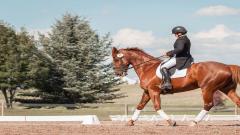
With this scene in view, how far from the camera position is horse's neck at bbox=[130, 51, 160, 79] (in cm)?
1544

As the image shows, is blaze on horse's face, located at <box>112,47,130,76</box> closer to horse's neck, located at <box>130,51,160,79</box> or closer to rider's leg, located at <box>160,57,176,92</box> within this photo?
horse's neck, located at <box>130,51,160,79</box>

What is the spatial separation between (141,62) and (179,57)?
1523 millimetres

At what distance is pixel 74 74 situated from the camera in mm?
45531

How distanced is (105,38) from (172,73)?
108 feet

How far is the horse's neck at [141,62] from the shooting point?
15438 millimetres

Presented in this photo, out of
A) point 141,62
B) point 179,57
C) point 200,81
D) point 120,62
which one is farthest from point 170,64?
point 120,62

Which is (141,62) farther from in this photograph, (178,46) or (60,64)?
(60,64)

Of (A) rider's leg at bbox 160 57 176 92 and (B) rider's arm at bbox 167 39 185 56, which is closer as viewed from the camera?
(B) rider's arm at bbox 167 39 185 56

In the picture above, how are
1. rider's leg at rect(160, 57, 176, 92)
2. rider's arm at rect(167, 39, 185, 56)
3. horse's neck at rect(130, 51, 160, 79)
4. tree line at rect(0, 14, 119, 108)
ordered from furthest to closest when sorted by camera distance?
1. tree line at rect(0, 14, 119, 108)
2. horse's neck at rect(130, 51, 160, 79)
3. rider's leg at rect(160, 57, 176, 92)
4. rider's arm at rect(167, 39, 185, 56)

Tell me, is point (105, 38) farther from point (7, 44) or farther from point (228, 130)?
point (228, 130)

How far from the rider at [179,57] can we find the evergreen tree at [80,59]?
3040 centimetres

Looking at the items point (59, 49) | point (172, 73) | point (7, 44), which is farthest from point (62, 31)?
point (172, 73)

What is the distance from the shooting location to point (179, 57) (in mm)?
14461

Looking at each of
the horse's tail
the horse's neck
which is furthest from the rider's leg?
the horse's tail
